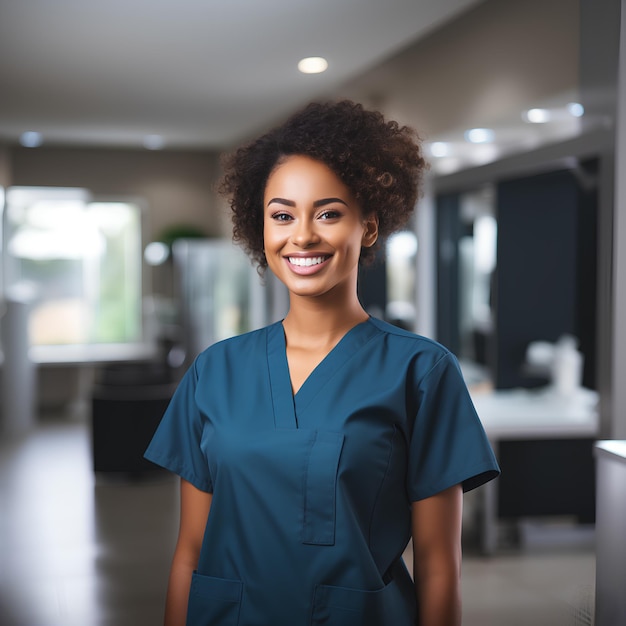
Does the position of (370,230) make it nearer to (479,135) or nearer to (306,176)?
(306,176)

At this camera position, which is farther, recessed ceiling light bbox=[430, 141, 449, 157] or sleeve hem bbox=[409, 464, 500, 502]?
recessed ceiling light bbox=[430, 141, 449, 157]

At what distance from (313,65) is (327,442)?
3.65m

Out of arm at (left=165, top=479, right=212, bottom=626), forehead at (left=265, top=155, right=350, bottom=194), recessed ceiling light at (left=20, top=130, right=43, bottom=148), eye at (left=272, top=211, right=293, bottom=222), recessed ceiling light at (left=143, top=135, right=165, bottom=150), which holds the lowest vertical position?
arm at (left=165, top=479, right=212, bottom=626)

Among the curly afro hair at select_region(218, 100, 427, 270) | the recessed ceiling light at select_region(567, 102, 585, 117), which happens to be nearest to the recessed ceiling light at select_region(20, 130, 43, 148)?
the recessed ceiling light at select_region(567, 102, 585, 117)

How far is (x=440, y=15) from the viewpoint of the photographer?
11.7 ft

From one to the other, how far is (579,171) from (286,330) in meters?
1.85

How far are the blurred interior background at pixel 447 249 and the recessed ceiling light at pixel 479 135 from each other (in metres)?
0.01

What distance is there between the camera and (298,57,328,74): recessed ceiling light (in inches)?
175

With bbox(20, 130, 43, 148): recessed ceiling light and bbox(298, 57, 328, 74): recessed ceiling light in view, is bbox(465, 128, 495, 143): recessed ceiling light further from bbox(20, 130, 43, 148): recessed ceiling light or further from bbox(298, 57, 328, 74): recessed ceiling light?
bbox(20, 130, 43, 148): recessed ceiling light

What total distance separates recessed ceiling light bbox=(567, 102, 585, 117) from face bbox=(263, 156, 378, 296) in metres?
1.36

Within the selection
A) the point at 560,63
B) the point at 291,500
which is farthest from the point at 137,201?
the point at 291,500

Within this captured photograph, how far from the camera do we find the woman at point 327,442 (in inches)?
50.8

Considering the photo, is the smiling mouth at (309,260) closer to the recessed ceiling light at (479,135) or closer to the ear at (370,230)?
the ear at (370,230)

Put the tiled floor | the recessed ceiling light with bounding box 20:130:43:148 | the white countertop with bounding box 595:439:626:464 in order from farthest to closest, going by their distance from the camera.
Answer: the recessed ceiling light with bounding box 20:130:43:148, the tiled floor, the white countertop with bounding box 595:439:626:464
